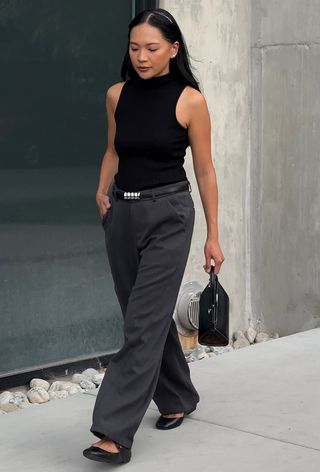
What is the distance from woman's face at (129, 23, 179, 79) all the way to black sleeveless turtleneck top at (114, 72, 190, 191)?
0.07 metres

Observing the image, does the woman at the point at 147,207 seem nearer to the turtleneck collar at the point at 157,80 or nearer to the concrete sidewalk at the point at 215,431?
the turtleneck collar at the point at 157,80

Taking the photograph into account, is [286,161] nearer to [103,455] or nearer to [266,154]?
[266,154]

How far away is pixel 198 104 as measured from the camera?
4.54 meters

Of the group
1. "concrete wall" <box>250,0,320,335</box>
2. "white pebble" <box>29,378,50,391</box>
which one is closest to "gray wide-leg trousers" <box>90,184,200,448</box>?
"white pebble" <box>29,378,50,391</box>

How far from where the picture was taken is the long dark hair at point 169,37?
4477 mm

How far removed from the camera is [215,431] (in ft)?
16.5

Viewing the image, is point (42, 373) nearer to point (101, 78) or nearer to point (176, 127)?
point (101, 78)

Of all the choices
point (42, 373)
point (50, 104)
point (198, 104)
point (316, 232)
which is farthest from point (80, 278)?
point (198, 104)

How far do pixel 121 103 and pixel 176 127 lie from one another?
0.84 ft

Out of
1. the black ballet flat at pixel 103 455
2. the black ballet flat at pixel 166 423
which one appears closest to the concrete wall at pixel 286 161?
the black ballet flat at pixel 166 423

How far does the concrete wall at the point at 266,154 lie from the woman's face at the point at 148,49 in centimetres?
267

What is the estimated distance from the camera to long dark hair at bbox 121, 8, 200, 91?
4.48 meters

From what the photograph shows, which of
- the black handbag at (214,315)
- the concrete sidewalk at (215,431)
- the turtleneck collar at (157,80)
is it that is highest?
the turtleneck collar at (157,80)

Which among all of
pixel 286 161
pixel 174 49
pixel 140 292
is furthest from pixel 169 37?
pixel 286 161
